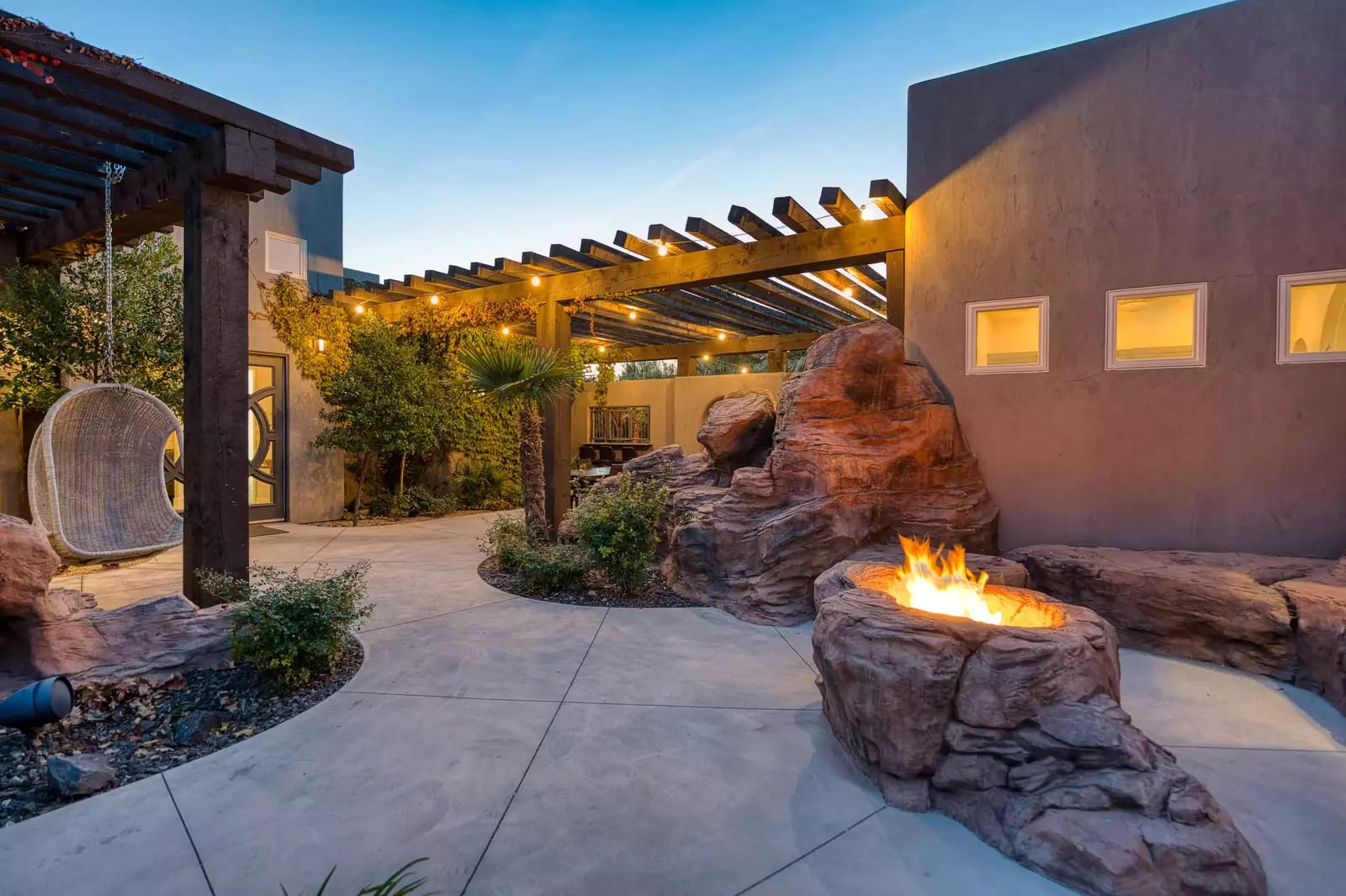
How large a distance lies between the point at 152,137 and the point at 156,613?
9.05 ft

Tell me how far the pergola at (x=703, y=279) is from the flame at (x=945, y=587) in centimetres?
334

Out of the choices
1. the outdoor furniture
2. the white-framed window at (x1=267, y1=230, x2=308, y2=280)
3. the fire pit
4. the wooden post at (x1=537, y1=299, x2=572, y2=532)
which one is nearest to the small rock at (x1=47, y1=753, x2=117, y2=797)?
the outdoor furniture

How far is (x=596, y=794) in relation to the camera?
232 centimetres

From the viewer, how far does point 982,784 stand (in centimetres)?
221

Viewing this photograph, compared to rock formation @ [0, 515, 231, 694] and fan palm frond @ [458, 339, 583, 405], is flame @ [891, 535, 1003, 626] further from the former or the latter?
fan palm frond @ [458, 339, 583, 405]

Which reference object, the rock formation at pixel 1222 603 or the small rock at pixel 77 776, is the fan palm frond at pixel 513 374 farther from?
the rock formation at pixel 1222 603

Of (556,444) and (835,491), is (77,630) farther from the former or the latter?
(556,444)

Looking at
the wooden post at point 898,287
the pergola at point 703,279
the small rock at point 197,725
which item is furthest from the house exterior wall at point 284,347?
the wooden post at point 898,287

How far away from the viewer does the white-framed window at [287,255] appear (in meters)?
8.42

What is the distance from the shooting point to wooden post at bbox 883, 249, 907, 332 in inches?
229

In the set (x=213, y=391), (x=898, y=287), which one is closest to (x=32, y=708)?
(x=213, y=391)

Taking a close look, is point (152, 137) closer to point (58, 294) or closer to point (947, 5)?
point (58, 294)

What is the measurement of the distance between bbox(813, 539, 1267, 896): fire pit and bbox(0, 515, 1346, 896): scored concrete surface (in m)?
0.12

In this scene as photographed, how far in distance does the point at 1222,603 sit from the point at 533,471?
5355mm
